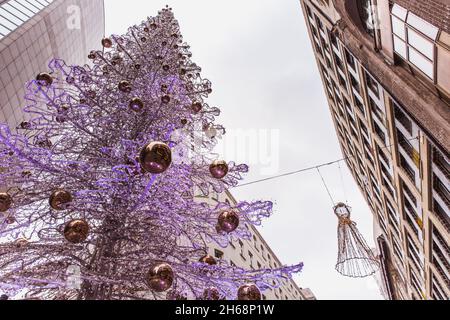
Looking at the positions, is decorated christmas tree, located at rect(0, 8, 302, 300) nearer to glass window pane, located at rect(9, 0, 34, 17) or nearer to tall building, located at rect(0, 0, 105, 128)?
tall building, located at rect(0, 0, 105, 128)

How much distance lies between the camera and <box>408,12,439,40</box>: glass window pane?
26.7ft

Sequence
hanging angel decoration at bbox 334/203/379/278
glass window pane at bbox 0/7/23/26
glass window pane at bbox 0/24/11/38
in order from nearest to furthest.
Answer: hanging angel decoration at bbox 334/203/379/278, glass window pane at bbox 0/24/11/38, glass window pane at bbox 0/7/23/26

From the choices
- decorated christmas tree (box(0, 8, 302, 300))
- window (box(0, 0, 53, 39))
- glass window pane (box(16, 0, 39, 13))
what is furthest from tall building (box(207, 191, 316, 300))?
glass window pane (box(16, 0, 39, 13))

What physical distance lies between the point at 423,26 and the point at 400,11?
133cm

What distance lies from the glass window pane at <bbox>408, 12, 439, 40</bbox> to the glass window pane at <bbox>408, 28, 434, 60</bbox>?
25 cm

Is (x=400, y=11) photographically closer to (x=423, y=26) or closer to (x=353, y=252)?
(x=423, y=26)

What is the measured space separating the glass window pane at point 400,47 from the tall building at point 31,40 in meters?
20.6

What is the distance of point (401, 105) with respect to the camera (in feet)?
36.8

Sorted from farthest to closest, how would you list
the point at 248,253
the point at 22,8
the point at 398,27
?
1. the point at 248,253
2. the point at 22,8
3. the point at 398,27

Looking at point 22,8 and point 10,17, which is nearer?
point 10,17

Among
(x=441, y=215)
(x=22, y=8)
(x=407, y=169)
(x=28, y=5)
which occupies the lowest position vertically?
(x=441, y=215)

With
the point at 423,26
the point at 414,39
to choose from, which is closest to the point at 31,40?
the point at 414,39

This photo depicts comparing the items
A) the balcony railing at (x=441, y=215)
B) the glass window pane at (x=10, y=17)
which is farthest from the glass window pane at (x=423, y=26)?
the glass window pane at (x=10, y=17)
